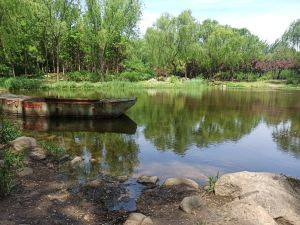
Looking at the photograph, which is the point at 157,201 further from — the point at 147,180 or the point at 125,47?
the point at 125,47

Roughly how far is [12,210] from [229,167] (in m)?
7.16

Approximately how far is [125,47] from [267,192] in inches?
1936

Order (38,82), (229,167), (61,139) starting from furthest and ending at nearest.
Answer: (38,82), (61,139), (229,167)

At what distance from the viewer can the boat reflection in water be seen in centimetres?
1641

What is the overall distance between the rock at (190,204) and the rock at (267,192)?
32.3 inches

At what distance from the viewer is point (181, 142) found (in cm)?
1420

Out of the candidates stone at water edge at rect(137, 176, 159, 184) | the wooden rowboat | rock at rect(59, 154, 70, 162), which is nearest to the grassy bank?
the wooden rowboat

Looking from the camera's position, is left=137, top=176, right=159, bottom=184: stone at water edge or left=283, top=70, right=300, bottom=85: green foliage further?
left=283, top=70, right=300, bottom=85: green foliage

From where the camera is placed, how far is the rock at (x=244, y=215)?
5.67 metres

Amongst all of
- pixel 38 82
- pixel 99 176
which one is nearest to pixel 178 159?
pixel 99 176

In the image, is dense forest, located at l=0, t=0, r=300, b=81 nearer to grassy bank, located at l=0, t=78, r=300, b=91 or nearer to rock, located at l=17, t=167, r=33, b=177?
grassy bank, located at l=0, t=78, r=300, b=91

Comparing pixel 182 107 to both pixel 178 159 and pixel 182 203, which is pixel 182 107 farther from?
pixel 182 203

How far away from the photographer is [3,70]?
43.6 m

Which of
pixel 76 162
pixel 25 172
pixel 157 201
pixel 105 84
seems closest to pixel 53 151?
pixel 76 162
